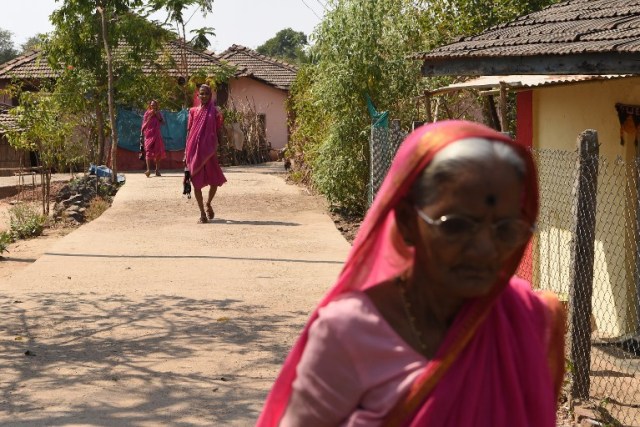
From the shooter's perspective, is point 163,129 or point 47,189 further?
point 163,129

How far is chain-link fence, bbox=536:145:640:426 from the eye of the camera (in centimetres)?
618

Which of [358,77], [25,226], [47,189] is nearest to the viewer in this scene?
[358,77]

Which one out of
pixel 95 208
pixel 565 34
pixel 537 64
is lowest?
pixel 95 208

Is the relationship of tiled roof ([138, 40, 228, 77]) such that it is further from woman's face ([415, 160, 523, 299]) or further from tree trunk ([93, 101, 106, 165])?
woman's face ([415, 160, 523, 299])

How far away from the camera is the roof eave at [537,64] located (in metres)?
6.54

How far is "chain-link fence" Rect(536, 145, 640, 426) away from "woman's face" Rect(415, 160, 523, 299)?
408cm

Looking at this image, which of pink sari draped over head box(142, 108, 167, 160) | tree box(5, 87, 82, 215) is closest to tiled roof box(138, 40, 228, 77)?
pink sari draped over head box(142, 108, 167, 160)

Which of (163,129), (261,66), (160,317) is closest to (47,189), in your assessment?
(160,317)

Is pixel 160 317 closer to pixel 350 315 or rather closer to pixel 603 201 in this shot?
pixel 603 201

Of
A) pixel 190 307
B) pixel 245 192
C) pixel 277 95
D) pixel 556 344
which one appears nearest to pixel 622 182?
pixel 190 307

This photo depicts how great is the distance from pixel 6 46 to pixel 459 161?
94.3m

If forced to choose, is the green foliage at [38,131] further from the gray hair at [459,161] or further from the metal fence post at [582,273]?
the gray hair at [459,161]

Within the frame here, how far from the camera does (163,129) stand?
105 feet

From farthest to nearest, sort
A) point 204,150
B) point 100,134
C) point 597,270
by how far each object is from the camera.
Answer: point 100,134, point 204,150, point 597,270
